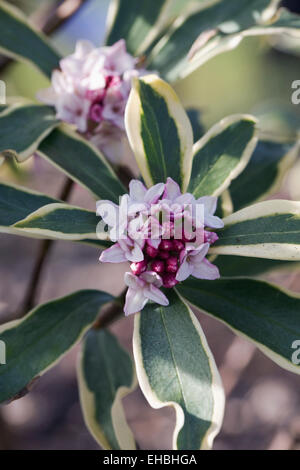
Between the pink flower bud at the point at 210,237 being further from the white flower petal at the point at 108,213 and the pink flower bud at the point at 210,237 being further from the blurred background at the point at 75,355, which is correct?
the blurred background at the point at 75,355

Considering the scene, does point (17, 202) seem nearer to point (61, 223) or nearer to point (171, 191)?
point (61, 223)

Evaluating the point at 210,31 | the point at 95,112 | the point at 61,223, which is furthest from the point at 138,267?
the point at 210,31

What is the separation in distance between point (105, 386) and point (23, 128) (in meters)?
0.53

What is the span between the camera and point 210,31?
98cm

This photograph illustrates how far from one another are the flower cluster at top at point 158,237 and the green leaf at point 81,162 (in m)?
0.13

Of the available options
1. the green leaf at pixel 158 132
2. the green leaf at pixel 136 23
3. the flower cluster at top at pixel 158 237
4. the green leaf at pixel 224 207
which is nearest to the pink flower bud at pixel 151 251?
the flower cluster at top at pixel 158 237

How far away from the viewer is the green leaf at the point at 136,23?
1.16 m

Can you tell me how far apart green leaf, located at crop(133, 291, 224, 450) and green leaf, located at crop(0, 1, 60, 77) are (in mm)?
605

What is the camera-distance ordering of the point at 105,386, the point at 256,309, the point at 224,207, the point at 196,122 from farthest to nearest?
the point at 196,122 < the point at 105,386 < the point at 224,207 < the point at 256,309

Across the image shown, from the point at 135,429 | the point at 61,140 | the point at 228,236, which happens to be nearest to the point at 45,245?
the point at 61,140

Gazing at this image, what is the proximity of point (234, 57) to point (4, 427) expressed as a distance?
3.17 meters

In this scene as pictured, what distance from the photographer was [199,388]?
29.1 inches

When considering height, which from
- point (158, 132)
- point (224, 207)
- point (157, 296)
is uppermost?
point (158, 132)

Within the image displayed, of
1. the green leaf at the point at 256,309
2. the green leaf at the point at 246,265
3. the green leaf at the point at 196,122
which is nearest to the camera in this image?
the green leaf at the point at 256,309
